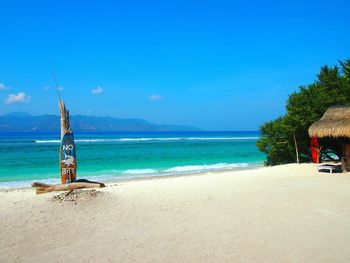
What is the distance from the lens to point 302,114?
16.2 m

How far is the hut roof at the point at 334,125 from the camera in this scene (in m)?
12.3

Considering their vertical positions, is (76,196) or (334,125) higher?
(334,125)

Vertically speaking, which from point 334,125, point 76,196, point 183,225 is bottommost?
point 183,225

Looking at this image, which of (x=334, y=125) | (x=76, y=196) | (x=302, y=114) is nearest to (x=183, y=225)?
(x=76, y=196)

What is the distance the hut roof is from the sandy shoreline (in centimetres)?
275

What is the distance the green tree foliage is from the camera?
53.0ft

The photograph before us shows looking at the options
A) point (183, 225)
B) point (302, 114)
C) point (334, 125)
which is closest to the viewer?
point (183, 225)

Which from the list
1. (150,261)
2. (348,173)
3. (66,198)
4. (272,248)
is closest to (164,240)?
(150,261)

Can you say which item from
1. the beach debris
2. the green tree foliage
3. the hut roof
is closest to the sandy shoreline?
the beach debris

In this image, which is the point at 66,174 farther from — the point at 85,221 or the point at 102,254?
the point at 102,254

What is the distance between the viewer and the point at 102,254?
5.01 metres

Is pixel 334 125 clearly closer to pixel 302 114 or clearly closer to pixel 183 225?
pixel 302 114

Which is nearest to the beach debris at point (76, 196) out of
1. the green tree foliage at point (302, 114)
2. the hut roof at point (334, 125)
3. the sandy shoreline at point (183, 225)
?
the sandy shoreline at point (183, 225)

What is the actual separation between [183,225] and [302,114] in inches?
461
